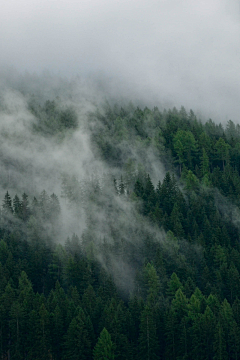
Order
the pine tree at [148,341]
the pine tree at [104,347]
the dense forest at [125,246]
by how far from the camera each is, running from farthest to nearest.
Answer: the dense forest at [125,246]
the pine tree at [148,341]
the pine tree at [104,347]

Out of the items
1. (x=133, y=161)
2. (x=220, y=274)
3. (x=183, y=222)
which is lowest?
(x=220, y=274)

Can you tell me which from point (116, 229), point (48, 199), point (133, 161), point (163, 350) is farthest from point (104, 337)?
point (133, 161)

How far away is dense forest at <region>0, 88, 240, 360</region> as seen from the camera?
79.8m

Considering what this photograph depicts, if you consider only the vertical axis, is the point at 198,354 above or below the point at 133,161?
below

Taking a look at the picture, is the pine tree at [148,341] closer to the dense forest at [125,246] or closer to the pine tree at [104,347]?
the dense forest at [125,246]

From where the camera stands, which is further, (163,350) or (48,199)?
(48,199)

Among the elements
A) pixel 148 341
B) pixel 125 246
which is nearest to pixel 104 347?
pixel 148 341

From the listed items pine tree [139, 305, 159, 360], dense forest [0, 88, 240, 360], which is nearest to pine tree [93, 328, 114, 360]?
dense forest [0, 88, 240, 360]

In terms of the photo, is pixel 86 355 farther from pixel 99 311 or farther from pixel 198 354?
pixel 198 354

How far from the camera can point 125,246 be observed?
107 metres

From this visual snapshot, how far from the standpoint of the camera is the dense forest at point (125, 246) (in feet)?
262

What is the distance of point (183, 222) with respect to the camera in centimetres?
11412

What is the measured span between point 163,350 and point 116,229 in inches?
1415

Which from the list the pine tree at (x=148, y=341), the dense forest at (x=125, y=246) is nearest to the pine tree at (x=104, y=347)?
the dense forest at (x=125, y=246)
